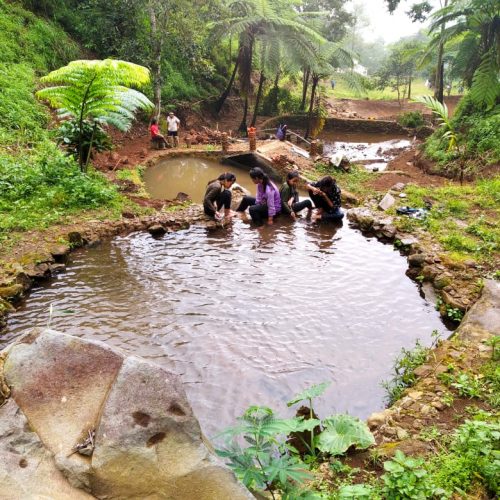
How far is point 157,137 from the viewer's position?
14.7m

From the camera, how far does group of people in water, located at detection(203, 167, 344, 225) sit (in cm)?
806

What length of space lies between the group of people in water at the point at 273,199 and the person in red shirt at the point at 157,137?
726cm

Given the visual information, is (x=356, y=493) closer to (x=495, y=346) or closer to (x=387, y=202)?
(x=495, y=346)

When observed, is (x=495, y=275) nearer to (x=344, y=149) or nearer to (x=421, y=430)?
(x=421, y=430)

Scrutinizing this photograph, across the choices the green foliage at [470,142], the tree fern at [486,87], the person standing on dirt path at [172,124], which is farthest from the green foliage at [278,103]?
the tree fern at [486,87]

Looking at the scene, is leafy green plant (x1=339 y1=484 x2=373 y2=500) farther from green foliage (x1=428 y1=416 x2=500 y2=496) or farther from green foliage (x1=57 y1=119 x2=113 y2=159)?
green foliage (x1=57 y1=119 x2=113 y2=159)

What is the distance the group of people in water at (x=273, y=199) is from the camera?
26.5ft

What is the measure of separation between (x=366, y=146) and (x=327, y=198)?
1417 cm

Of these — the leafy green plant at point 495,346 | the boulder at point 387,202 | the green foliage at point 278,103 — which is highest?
the green foliage at point 278,103

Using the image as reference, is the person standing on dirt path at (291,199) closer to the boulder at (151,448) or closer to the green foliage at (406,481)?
the green foliage at (406,481)

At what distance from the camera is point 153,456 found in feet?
7.13

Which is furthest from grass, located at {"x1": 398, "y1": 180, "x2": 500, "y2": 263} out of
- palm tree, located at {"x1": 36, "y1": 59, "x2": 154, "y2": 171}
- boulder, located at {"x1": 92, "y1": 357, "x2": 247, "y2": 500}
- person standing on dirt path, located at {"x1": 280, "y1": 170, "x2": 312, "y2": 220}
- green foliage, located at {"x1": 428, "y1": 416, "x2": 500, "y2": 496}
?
palm tree, located at {"x1": 36, "y1": 59, "x2": 154, "y2": 171}

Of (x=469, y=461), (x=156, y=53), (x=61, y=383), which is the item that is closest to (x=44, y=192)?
(x=61, y=383)

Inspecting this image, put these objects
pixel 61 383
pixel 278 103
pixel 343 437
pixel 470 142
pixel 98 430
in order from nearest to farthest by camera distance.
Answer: pixel 98 430 < pixel 61 383 < pixel 343 437 < pixel 470 142 < pixel 278 103
